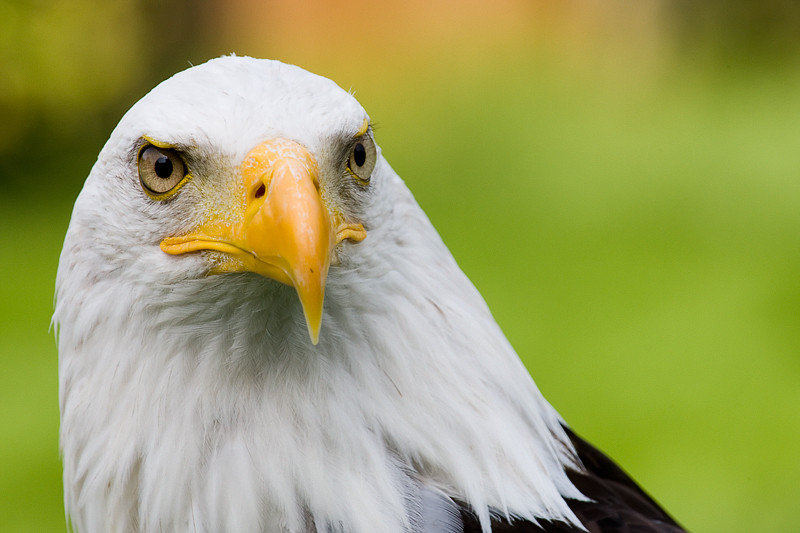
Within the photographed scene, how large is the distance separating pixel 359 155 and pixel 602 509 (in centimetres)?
72

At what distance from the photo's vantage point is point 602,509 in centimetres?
158

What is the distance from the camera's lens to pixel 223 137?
1.24 meters

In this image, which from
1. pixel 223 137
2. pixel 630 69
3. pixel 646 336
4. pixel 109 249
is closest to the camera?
pixel 223 137

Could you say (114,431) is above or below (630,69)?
below

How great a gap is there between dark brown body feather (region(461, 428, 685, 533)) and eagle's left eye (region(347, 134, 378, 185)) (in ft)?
1.72

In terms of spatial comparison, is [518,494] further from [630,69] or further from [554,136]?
[630,69]

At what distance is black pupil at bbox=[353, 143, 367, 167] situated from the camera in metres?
1.34

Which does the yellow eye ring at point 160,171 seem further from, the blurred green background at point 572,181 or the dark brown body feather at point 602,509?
the blurred green background at point 572,181

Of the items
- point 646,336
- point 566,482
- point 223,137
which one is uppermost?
point 223,137

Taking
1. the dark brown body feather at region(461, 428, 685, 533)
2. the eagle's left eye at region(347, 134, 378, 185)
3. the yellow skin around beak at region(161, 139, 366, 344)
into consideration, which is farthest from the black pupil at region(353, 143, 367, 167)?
the dark brown body feather at region(461, 428, 685, 533)

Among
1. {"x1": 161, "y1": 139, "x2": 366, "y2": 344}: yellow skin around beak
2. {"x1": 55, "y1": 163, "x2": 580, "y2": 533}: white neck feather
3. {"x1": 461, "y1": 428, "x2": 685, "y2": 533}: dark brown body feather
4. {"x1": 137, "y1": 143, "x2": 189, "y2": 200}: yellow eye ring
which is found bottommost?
{"x1": 461, "y1": 428, "x2": 685, "y2": 533}: dark brown body feather

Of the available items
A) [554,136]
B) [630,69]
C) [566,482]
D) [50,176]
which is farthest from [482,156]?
[566,482]

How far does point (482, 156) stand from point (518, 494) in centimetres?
508

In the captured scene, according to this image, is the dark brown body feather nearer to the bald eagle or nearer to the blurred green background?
the bald eagle
